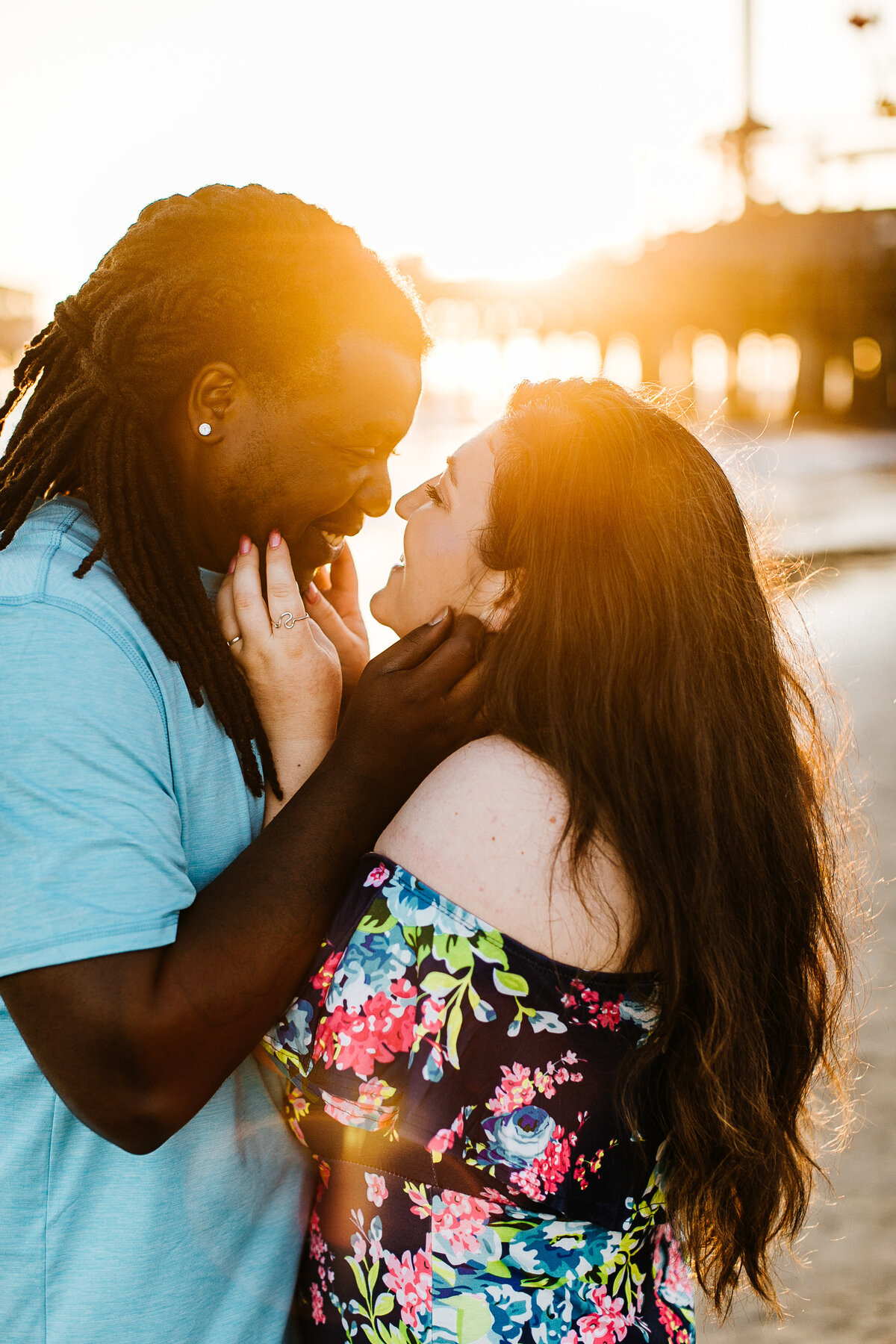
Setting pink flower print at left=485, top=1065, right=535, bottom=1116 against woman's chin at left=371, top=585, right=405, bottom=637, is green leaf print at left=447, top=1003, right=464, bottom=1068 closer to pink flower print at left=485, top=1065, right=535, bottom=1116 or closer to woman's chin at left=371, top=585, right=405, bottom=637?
pink flower print at left=485, top=1065, right=535, bottom=1116

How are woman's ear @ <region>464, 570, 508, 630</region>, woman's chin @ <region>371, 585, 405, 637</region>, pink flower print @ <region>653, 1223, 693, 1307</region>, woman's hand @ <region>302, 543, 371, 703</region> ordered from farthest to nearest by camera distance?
woman's hand @ <region>302, 543, 371, 703</region> < woman's chin @ <region>371, 585, 405, 637</region> < woman's ear @ <region>464, 570, 508, 630</region> < pink flower print @ <region>653, 1223, 693, 1307</region>

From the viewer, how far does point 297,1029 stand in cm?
155

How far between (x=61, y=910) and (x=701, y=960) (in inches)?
35.6

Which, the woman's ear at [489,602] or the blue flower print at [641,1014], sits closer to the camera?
the blue flower print at [641,1014]

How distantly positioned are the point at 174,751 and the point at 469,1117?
669 mm

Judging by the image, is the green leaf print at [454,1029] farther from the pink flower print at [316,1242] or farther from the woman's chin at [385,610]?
the woman's chin at [385,610]

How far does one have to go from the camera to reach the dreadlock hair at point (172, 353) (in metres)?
1.65

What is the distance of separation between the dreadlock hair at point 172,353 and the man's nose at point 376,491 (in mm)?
224

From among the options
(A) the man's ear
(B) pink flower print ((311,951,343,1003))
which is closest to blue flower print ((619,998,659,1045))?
(B) pink flower print ((311,951,343,1003))

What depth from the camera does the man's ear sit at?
1709 millimetres

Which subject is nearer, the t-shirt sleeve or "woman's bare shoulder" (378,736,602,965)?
the t-shirt sleeve

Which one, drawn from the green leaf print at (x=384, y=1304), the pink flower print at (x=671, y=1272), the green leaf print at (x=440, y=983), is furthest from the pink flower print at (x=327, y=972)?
the pink flower print at (x=671, y=1272)

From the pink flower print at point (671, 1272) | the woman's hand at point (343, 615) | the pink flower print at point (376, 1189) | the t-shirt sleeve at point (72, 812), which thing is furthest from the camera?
the woman's hand at point (343, 615)

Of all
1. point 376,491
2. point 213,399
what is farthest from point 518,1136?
point 213,399
